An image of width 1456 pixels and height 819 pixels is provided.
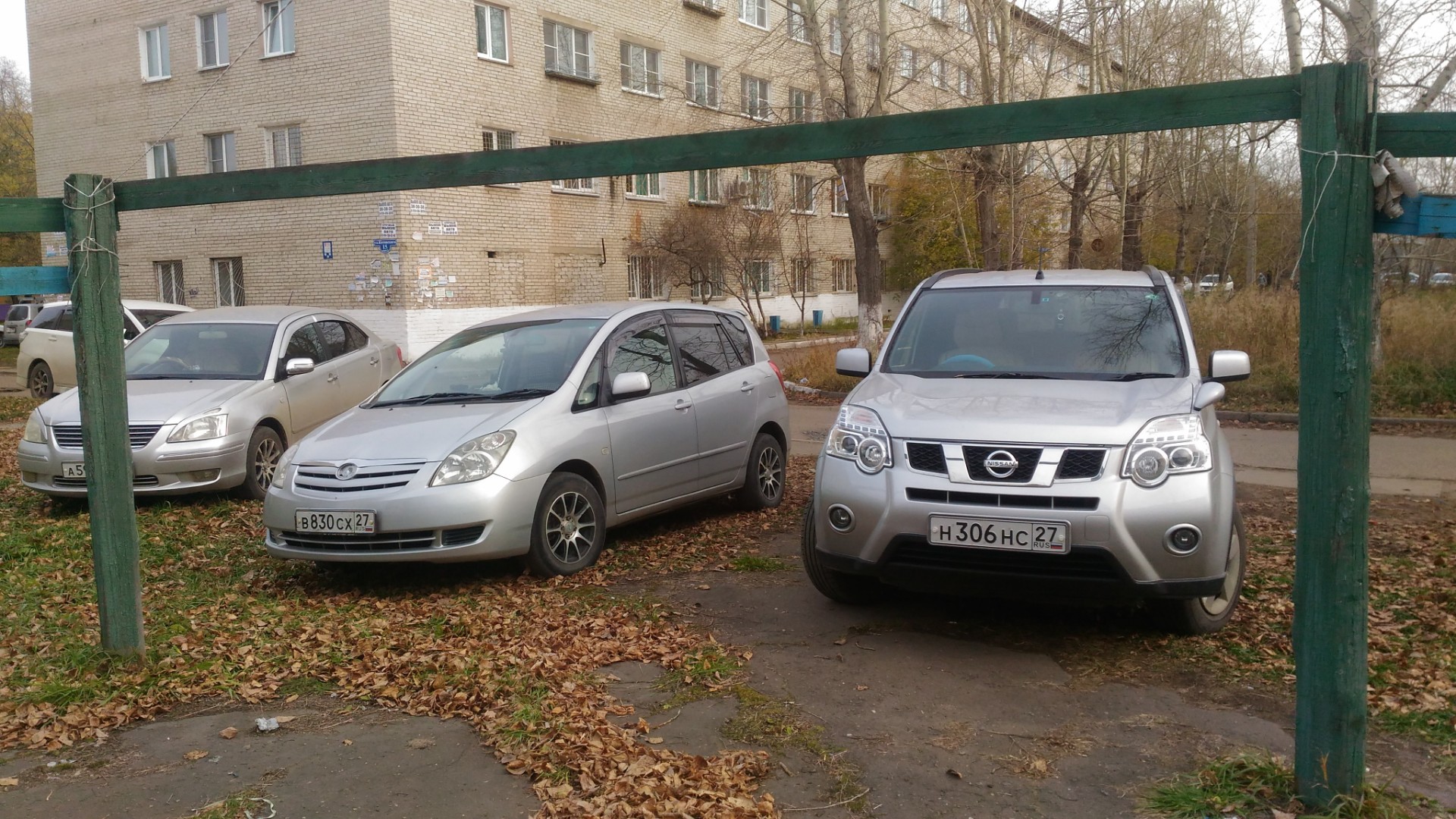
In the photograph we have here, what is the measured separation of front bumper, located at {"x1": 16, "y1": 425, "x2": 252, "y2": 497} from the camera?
28.9 ft

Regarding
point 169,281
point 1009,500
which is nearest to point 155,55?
point 169,281

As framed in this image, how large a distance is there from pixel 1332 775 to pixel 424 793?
2.83m

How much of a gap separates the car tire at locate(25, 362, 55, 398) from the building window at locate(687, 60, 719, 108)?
64.4 feet

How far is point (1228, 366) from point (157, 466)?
7.54 m

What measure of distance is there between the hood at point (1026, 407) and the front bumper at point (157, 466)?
5.68 m

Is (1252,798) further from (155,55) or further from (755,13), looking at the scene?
(755,13)

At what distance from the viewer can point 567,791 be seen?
3.72 m

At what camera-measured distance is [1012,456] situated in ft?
16.0

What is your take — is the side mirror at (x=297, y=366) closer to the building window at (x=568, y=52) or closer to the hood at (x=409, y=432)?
the hood at (x=409, y=432)

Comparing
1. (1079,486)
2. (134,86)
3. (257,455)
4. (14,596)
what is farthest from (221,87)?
(1079,486)

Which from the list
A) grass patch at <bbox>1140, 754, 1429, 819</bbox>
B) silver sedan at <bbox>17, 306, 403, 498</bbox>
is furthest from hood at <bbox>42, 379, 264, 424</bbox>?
grass patch at <bbox>1140, 754, 1429, 819</bbox>

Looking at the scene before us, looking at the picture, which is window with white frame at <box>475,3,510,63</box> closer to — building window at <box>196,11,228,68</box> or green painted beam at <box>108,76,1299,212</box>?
building window at <box>196,11,228,68</box>

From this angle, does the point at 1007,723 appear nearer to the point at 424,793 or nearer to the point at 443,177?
the point at 424,793

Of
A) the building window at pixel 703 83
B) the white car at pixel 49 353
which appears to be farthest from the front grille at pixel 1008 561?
the building window at pixel 703 83
